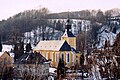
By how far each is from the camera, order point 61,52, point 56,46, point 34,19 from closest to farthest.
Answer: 1. point 61,52
2. point 56,46
3. point 34,19

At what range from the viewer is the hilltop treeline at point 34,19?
69.5m

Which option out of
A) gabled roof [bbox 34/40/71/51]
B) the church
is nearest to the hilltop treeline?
gabled roof [bbox 34/40/71/51]

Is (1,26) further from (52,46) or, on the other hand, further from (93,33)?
(52,46)

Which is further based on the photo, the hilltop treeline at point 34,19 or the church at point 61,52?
the hilltop treeline at point 34,19

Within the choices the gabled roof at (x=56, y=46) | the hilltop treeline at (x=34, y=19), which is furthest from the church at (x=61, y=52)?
the hilltop treeline at (x=34, y=19)

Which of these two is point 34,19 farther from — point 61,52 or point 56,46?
point 61,52

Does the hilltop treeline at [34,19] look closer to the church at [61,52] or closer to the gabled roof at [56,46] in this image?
the gabled roof at [56,46]

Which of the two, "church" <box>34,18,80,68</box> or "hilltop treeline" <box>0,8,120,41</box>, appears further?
"hilltop treeline" <box>0,8,120,41</box>

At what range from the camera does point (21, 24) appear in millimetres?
75438

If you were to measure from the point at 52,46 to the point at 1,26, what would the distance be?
40.0m

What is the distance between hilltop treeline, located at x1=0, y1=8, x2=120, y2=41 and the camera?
69.5 m

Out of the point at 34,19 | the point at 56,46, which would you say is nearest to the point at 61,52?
the point at 56,46

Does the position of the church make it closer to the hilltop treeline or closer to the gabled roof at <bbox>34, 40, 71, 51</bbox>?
the gabled roof at <bbox>34, 40, 71, 51</bbox>

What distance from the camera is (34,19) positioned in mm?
81188
